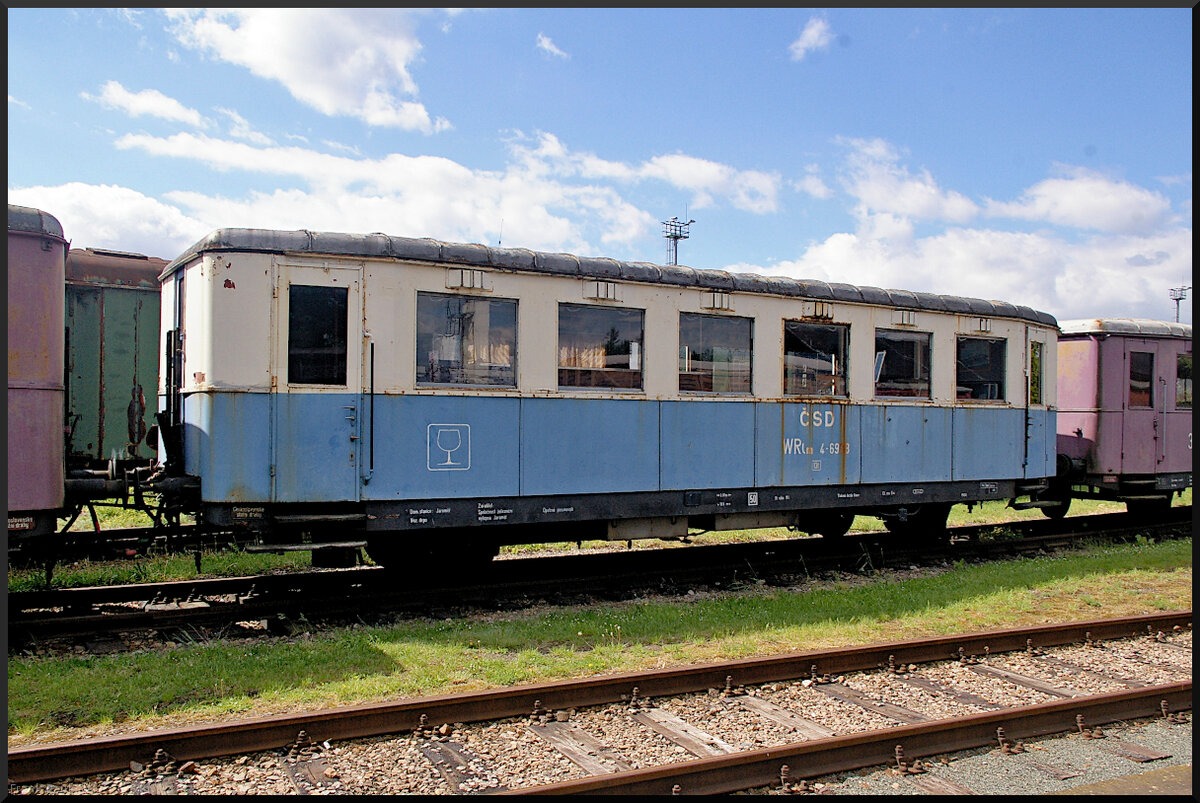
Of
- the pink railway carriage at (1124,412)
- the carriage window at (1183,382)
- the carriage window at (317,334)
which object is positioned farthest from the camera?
the carriage window at (1183,382)

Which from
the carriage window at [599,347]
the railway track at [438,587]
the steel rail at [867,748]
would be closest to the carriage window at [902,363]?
the railway track at [438,587]

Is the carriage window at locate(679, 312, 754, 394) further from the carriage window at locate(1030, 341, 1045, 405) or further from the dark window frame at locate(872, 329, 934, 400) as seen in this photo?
the carriage window at locate(1030, 341, 1045, 405)

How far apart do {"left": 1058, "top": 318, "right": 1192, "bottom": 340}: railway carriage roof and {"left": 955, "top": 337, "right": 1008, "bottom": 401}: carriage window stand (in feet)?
10.5

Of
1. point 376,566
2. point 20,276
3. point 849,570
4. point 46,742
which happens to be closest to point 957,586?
point 849,570

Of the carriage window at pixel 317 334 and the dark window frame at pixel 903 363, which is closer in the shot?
the carriage window at pixel 317 334

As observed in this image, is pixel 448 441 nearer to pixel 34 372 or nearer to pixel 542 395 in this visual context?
pixel 542 395

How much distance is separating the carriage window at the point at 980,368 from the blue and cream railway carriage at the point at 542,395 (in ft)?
0.13

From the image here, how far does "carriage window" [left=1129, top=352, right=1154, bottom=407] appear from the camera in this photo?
13.9 metres

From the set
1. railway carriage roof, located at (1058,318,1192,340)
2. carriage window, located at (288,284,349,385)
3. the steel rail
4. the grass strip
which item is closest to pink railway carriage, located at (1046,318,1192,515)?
railway carriage roof, located at (1058,318,1192,340)

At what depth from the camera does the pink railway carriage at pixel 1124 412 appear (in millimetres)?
13680

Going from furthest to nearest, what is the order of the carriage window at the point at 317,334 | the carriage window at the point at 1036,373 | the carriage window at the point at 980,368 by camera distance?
the carriage window at the point at 1036,373 < the carriage window at the point at 980,368 < the carriage window at the point at 317,334

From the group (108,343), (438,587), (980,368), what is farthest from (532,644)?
(108,343)

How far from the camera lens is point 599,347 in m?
8.86

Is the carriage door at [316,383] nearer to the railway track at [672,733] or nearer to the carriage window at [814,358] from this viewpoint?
the railway track at [672,733]
